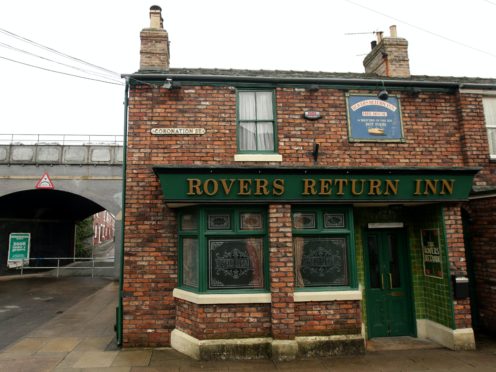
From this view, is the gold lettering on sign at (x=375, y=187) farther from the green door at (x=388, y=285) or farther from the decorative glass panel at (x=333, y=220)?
the green door at (x=388, y=285)

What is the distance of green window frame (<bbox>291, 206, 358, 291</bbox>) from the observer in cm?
683

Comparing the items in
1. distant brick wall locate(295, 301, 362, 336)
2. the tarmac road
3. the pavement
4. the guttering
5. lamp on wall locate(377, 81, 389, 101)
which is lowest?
the pavement

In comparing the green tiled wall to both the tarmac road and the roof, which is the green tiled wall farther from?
the tarmac road

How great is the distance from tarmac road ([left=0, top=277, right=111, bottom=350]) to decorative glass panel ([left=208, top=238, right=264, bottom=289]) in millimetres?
4686

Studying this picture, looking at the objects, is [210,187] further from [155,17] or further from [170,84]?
[155,17]

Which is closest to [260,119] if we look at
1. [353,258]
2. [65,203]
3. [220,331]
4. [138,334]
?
[353,258]

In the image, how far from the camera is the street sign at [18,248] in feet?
58.2

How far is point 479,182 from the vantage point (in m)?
7.76

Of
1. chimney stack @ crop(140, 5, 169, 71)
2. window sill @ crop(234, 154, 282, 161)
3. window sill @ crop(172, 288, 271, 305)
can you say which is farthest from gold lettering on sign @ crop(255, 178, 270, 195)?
chimney stack @ crop(140, 5, 169, 71)

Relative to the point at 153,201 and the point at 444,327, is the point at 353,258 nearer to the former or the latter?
the point at 444,327

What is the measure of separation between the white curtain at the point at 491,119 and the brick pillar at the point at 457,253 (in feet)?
7.00

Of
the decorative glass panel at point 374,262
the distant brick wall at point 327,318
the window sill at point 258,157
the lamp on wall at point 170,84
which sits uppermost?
the lamp on wall at point 170,84

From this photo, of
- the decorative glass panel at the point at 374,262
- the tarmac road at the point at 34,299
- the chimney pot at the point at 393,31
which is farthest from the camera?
the chimney pot at the point at 393,31

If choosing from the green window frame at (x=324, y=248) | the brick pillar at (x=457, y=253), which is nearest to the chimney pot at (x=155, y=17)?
the green window frame at (x=324, y=248)
